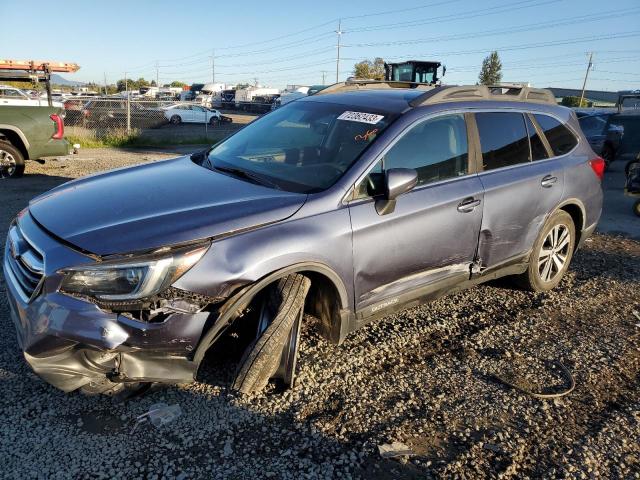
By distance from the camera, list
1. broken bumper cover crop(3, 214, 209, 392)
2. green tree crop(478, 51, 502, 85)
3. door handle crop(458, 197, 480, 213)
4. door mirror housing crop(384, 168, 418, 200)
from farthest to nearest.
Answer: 1. green tree crop(478, 51, 502, 85)
2. door handle crop(458, 197, 480, 213)
3. door mirror housing crop(384, 168, 418, 200)
4. broken bumper cover crop(3, 214, 209, 392)

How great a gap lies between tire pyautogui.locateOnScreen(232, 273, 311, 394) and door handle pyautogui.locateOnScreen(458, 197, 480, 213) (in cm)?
139

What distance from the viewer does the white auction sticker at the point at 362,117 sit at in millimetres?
3493

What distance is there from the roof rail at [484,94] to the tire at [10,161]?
8543 mm

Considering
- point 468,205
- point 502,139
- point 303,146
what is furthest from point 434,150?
point 303,146

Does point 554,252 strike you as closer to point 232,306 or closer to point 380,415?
point 380,415

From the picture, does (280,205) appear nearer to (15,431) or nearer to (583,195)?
(15,431)

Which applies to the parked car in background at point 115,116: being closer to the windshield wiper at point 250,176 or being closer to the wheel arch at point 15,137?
the wheel arch at point 15,137

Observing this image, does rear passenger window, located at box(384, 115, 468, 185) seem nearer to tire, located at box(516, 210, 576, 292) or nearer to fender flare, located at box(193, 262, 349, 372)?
fender flare, located at box(193, 262, 349, 372)

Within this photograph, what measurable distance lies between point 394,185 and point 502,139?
1572 mm

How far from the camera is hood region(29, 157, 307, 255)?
8.18ft

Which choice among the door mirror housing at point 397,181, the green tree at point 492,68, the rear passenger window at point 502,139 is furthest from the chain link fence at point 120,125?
the green tree at point 492,68

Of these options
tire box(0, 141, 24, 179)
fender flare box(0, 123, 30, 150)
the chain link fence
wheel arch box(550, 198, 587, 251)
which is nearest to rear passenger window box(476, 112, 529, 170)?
wheel arch box(550, 198, 587, 251)

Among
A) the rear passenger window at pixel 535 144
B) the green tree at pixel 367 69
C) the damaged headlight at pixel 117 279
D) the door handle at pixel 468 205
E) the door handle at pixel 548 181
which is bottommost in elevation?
the damaged headlight at pixel 117 279

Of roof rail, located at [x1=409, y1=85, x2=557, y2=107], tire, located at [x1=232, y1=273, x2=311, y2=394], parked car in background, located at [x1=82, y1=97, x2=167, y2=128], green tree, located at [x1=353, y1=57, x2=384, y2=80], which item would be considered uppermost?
green tree, located at [x1=353, y1=57, x2=384, y2=80]
